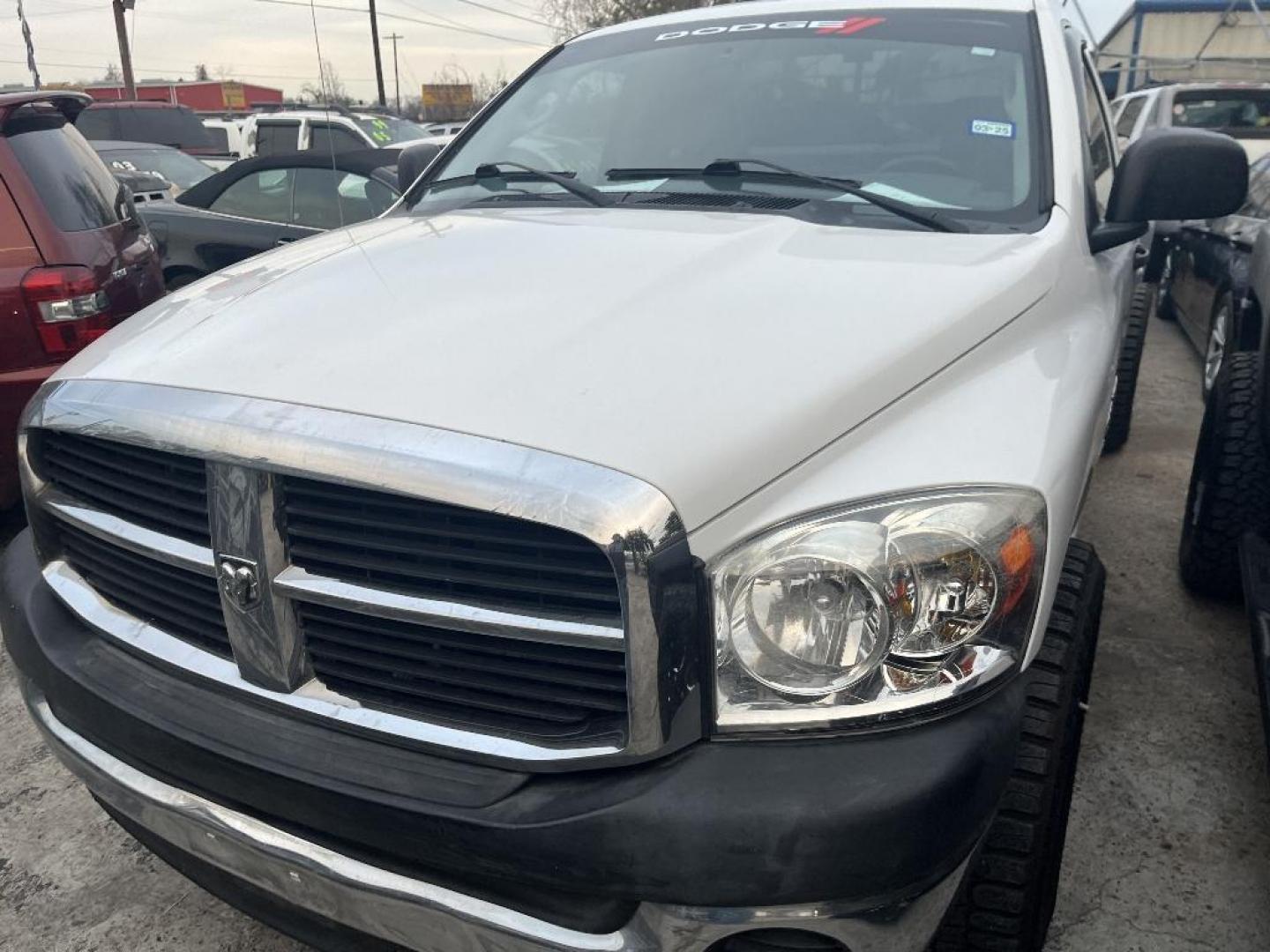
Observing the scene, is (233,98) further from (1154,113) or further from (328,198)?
(1154,113)

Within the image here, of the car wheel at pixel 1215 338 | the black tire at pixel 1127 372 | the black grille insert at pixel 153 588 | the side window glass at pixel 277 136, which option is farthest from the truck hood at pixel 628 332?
the side window glass at pixel 277 136

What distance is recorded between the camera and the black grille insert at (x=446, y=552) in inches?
54.7

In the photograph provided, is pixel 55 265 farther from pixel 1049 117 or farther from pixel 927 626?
pixel 927 626

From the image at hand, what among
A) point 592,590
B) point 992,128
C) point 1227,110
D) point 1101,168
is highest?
point 992,128

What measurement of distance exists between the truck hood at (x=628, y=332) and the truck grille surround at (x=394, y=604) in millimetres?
112

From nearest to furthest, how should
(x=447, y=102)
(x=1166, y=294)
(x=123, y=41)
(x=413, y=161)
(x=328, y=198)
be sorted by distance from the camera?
(x=413, y=161)
(x=328, y=198)
(x=1166, y=294)
(x=447, y=102)
(x=123, y=41)

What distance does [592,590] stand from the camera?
139cm

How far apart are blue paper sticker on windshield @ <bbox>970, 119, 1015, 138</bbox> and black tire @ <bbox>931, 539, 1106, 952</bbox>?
3.97 feet

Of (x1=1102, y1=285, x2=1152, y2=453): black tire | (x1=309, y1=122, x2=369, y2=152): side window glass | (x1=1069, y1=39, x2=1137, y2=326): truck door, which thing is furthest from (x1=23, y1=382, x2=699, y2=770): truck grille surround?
(x1=309, y1=122, x2=369, y2=152): side window glass

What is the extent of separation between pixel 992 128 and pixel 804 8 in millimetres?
817

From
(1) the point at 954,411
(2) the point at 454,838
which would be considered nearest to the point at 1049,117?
(1) the point at 954,411

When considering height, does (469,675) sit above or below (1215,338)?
above

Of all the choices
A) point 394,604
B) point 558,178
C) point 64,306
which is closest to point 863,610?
point 394,604

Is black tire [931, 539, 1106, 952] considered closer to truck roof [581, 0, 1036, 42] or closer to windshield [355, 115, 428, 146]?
truck roof [581, 0, 1036, 42]
